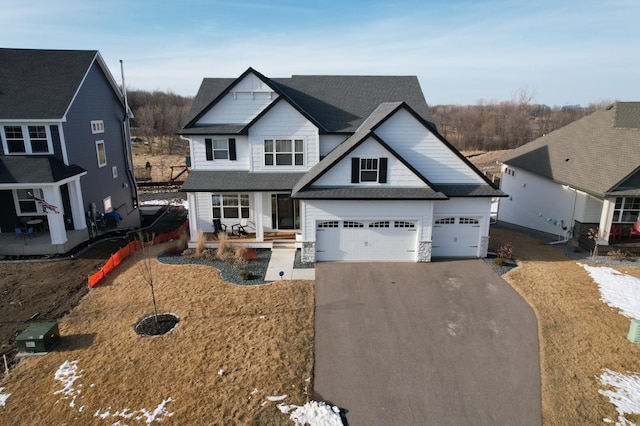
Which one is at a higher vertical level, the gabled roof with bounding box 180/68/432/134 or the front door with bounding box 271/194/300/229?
the gabled roof with bounding box 180/68/432/134

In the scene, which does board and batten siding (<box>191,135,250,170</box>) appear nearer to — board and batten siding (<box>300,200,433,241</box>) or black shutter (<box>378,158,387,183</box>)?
board and batten siding (<box>300,200,433,241</box>)

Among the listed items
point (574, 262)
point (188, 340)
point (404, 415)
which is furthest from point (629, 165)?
point (188, 340)

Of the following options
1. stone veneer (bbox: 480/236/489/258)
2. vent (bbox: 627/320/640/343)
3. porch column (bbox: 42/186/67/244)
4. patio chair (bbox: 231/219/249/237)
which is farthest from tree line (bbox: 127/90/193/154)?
vent (bbox: 627/320/640/343)

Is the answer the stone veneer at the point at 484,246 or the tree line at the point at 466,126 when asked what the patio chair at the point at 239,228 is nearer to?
the stone veneer at the point at 484,246

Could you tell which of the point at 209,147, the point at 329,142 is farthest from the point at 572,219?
the point at 209,147

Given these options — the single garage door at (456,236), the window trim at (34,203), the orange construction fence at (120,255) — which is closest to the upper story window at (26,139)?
the window trim at (34,203)

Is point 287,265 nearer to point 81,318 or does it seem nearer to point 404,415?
point 81,318
